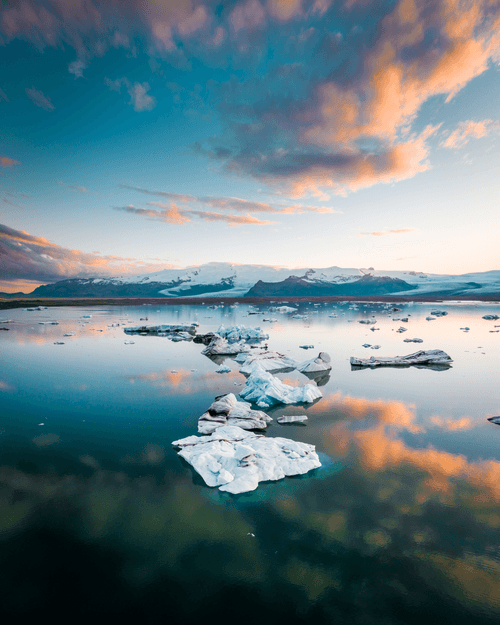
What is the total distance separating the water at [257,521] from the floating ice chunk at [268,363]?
4.02 m

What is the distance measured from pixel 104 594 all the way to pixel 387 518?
152 inches

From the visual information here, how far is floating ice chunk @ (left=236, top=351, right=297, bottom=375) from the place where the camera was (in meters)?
13.5

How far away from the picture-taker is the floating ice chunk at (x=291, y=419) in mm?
8101

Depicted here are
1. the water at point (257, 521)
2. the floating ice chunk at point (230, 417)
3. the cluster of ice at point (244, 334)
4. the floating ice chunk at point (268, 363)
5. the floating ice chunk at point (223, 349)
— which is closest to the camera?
the water at point (257, 521)

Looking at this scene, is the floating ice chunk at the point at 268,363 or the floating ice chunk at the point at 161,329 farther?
the floating ice chunk at the point at 161,329

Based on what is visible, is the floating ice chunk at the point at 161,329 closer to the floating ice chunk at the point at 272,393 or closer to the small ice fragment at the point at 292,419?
the floating ice chunk at the point at 272,393

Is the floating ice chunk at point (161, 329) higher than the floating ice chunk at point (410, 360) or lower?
higher

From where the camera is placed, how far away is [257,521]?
14.7 ft

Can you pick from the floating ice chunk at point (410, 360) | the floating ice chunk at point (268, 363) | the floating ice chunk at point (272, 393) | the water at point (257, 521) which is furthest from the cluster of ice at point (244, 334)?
the water at point (257, 521)

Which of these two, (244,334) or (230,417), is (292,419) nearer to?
(230,417)

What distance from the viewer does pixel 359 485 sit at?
5348 mm

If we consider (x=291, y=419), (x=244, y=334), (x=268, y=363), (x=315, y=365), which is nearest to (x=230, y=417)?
(x=291, y=419)

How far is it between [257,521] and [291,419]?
3819 millimetres

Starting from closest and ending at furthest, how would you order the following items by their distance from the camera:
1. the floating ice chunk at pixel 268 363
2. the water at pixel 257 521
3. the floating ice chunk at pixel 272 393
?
the water at pixel 257 521
the floating ice chunk at pixel 272 393
the floating ice chunk at pixel 268 363
